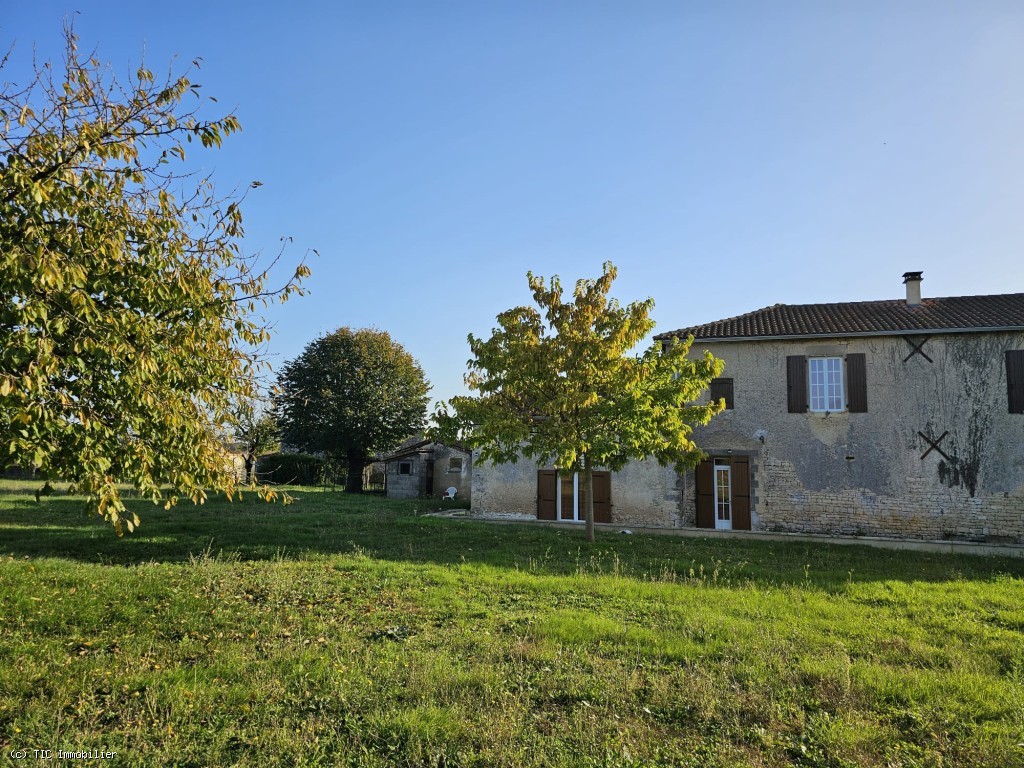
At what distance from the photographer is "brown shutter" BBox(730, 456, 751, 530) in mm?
17859

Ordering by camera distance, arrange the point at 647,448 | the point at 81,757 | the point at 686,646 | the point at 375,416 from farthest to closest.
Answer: the point at 375,416 → the point at 647,448 → the point at 686,646 → the point at 81,757

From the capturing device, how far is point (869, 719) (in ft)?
15.1

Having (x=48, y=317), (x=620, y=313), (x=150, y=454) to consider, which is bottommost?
(x=150, y=454)

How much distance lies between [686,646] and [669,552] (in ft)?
22.4

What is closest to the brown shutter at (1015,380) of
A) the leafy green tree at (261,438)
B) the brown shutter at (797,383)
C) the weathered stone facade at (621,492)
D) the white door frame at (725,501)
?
the brown shutter at (797,383)

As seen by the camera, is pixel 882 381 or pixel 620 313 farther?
pixel 882 381

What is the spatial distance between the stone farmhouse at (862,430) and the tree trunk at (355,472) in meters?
16.5

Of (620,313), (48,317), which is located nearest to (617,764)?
(48,317)

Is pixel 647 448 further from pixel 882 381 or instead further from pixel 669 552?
pixel 882 381

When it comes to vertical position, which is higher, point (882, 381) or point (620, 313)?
point (620, 313)

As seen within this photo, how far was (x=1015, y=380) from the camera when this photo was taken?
15984 mm

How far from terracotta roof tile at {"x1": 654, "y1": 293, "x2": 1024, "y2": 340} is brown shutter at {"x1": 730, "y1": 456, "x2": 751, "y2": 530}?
3.71 meters

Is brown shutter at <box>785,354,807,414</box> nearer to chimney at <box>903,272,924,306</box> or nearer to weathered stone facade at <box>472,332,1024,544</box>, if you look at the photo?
weathered stone facade at <box>472,332,1024,544</box>

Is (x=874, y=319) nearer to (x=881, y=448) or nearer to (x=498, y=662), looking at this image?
(x=881, y=448)
